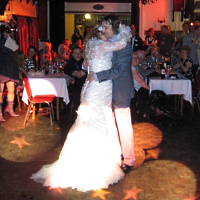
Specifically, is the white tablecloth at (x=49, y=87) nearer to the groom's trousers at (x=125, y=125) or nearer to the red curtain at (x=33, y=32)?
the groom's trousers at (x=125, y=125)

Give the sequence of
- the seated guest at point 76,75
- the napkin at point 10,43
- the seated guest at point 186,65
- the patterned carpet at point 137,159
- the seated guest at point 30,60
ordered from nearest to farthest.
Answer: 1. the patterned carpet at point 137,159
2. the napkin at point 10,43
3. the seated guest at point 76,75
4. the seated guest at point 186,65
5. the seated guest at point 30,60

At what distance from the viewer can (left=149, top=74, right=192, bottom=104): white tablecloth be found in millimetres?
5133

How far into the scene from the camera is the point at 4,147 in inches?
157

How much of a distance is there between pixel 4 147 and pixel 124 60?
206cm

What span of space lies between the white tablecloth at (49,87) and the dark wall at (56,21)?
6.67 metres

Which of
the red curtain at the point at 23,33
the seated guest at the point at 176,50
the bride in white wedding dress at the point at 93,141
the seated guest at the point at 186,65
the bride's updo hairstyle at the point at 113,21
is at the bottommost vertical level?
the bride in white wedding dress at the point at 93,141

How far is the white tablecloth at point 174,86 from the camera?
5.13 metres

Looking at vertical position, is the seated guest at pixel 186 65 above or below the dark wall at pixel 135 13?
below

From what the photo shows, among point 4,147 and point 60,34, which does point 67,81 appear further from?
point 60,34

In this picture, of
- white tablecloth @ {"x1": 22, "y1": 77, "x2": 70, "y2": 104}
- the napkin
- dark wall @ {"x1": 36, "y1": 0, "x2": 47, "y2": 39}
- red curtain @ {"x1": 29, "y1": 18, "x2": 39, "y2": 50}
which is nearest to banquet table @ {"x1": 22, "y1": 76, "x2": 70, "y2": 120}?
white tablecloth @ {"x1": 22, "y1": 77, "x2": 70, "y2": 104}

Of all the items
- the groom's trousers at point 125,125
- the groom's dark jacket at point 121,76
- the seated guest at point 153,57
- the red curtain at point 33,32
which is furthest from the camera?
the red curtain at point 33,32

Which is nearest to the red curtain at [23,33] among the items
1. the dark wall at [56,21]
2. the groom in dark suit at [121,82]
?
the dark wall at [56,21]

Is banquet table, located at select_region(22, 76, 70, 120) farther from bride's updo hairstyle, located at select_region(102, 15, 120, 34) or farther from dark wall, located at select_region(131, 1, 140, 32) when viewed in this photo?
dark wall, located at select_region(131, 1, 140, 32)

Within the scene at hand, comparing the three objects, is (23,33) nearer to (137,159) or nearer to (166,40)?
(166,40)
